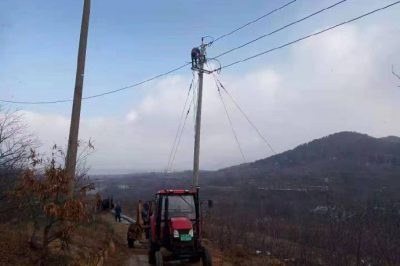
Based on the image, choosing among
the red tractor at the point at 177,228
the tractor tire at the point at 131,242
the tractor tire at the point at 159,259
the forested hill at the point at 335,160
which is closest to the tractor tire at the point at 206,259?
the red tractor at the point at 177,228

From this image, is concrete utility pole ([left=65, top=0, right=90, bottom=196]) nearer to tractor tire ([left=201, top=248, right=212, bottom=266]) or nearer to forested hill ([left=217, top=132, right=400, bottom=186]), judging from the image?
tractor tire ([left=201, top=248, right=212, bottom=266])

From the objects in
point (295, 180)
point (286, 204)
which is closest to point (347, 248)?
point (286, 204)

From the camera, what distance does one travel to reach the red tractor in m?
14.6

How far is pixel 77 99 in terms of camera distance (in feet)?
44.8

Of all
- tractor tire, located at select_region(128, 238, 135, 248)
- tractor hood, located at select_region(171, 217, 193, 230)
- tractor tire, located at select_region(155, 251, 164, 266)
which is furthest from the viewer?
tractor tire, located at select_region(128, 238, 135, 248)

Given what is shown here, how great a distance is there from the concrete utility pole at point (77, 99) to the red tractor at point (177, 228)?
3.72 metres

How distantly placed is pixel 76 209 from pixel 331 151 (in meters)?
153

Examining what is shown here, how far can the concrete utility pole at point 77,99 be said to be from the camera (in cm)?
1256

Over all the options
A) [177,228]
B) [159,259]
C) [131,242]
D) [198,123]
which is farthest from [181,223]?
[198,123]

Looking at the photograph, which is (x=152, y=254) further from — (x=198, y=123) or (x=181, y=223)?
(x=198, y=123)

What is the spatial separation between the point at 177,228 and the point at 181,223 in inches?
9.4

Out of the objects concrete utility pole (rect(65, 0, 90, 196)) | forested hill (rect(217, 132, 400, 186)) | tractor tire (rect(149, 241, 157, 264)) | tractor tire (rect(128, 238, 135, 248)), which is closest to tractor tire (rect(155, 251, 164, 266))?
tractor tire (rect(149, 241, 157, 264))

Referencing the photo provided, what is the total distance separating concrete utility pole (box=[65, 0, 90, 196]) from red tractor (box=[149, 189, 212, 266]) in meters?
3.72

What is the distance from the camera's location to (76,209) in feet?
33.1
